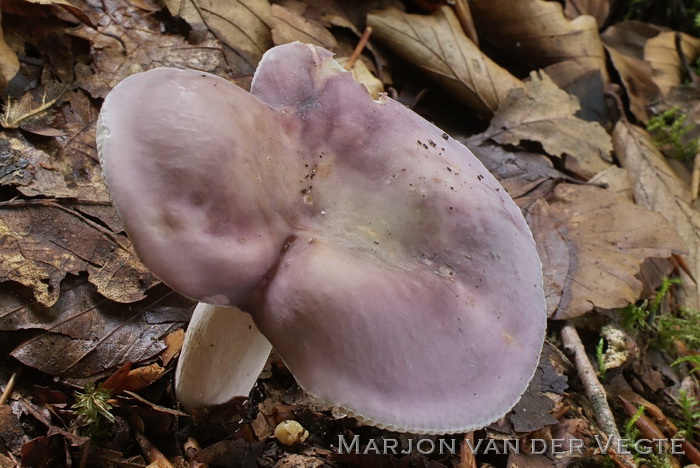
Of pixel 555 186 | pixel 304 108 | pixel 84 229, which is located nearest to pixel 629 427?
pixel 555 186

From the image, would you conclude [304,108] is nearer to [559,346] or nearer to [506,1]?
[559,346]

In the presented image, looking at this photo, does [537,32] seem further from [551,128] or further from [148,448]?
[148,448]

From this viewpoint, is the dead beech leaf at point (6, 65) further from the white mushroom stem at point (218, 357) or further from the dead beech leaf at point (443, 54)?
the dead beech leaf at point (443, 54)

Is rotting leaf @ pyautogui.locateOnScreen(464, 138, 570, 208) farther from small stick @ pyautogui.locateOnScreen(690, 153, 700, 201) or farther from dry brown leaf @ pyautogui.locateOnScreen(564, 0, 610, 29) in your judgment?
dry brown leaf @ pyautogui.locateOnScreen(564, 0, 610, 29)

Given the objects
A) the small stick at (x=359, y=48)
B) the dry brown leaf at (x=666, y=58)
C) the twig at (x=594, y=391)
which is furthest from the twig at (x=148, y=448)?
the dry brown leaf at (x=666, y=58)

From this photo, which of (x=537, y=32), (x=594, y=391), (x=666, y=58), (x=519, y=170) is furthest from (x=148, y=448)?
(x=666, y=58)
